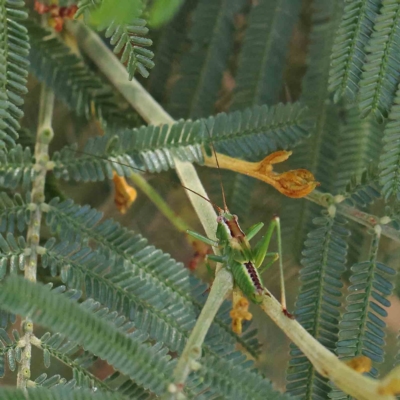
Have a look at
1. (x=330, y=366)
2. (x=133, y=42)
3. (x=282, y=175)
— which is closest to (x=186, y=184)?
(x=282, y=175)

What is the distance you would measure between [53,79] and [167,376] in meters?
0.67

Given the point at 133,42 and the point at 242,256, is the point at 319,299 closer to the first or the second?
the point at 242,256

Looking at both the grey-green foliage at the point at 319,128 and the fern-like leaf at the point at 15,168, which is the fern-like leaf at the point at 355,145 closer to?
the grey-green foliage at the point at 319,128

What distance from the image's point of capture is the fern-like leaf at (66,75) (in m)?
0.98

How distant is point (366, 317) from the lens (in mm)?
778

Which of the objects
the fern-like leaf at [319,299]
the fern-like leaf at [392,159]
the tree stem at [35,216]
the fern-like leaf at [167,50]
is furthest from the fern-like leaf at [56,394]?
the fern-like leaf at [167,50]

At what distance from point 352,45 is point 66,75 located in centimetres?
58

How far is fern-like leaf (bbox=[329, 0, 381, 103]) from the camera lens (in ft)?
2.53

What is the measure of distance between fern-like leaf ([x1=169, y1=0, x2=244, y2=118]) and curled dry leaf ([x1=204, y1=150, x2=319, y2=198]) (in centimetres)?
32

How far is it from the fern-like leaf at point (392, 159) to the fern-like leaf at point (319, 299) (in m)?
0.13

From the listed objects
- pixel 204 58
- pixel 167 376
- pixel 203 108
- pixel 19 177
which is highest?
pixel 204 58

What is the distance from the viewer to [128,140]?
878 mm

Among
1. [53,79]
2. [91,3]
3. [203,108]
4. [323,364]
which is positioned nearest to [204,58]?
[203,108]

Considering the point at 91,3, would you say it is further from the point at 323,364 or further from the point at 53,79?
the point at 323,364
